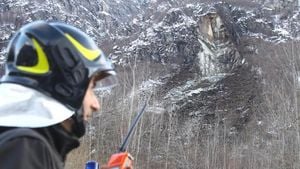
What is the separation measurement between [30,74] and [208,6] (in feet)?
138

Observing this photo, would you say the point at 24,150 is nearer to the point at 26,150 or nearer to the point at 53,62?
the point at 26,150

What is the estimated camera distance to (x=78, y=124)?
5.55 feet

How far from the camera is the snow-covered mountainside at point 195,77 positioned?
24766 mm

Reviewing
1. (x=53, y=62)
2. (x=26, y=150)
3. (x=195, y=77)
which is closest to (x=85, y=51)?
(x=53, y=62)

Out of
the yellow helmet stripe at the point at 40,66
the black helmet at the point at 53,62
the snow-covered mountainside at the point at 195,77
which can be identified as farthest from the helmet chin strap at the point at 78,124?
the snow-covered mountainside at the point at 195,77

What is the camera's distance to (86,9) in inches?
2048

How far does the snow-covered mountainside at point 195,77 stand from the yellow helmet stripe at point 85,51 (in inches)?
710

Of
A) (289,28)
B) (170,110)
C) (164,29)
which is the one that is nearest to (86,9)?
(164,29)

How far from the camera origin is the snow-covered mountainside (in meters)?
24.8

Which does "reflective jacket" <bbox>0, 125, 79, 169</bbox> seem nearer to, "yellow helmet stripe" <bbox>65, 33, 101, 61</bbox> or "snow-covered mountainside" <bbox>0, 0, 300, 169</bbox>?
"yellow helmet stripe" <bbox>65, 33, 101, 61</bbox>

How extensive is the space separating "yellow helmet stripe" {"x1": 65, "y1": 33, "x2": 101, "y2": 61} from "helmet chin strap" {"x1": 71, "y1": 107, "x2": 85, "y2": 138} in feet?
0.56

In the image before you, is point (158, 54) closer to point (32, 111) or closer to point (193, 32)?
point (193, 32)

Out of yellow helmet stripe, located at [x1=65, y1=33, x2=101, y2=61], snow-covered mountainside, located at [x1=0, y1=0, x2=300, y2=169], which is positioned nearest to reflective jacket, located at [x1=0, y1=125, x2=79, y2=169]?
yellow helmet stripe, located at [x1=65, y1=33, x2=101, y2=61]

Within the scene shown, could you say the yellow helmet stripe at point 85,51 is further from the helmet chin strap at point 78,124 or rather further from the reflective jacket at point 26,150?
the reflective jacket at point 26,150
